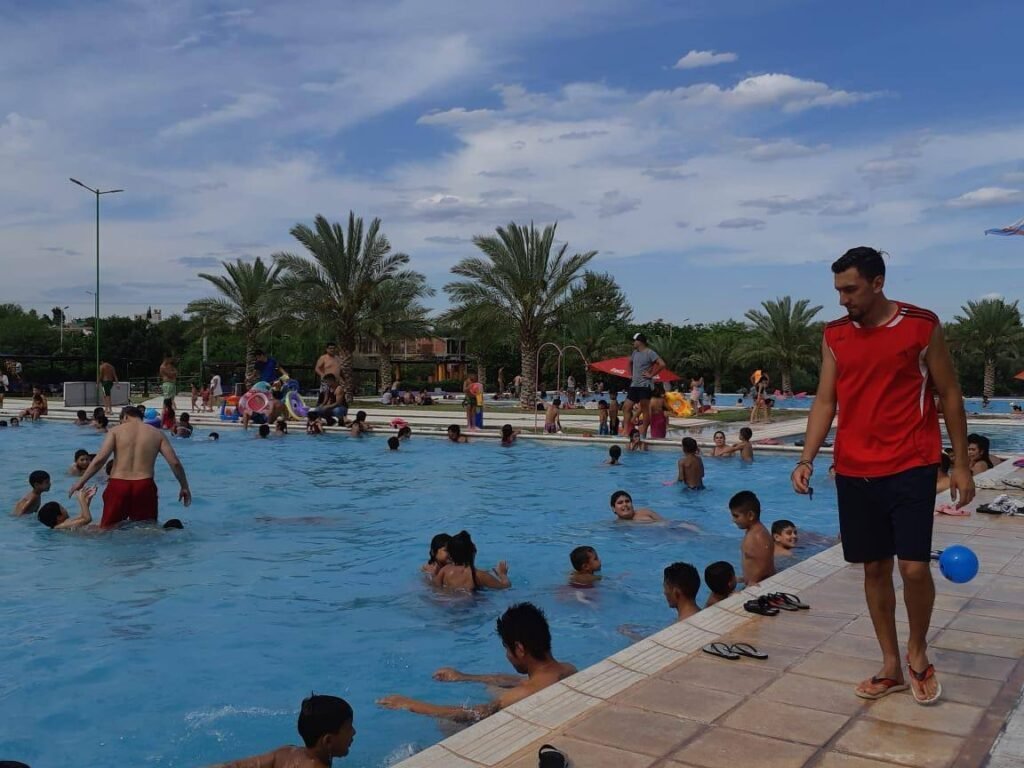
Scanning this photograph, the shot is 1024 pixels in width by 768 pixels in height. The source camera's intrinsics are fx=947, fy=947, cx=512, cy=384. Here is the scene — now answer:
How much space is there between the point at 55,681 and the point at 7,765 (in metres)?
3.65

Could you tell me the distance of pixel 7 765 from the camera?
10.4 ft

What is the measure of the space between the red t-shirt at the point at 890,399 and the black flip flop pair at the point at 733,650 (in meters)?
1.08

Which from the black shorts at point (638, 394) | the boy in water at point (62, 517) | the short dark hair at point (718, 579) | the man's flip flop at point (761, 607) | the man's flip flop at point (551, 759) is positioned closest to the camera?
the man's flip flop at point (551, 759)

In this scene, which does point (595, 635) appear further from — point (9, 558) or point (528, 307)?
point (528, 307)

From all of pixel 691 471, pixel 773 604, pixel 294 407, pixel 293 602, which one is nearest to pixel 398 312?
pixel 294 407

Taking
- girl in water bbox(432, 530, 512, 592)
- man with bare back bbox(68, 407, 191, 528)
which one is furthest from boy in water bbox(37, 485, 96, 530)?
girl in water bbox(432, 530, 512, 592)

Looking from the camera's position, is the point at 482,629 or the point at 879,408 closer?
the point at 879,408

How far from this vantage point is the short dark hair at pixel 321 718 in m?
3.77

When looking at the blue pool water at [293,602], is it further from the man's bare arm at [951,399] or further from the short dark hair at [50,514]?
the man's bare arm at [951,399]

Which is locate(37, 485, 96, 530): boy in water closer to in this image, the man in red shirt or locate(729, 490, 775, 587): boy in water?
locate(729, 490, 775, 587): boy in water

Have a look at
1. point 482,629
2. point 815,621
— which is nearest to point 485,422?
point 482,629

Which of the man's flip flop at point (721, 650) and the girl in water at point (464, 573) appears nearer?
the man's flip flop at point (721, 650)

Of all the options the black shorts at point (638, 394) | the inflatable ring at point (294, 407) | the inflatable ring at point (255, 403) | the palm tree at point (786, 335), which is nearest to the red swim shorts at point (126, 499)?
the black shorts at point (638, 394)

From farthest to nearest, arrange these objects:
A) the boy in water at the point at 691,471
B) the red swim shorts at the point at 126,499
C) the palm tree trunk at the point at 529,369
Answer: the palm tree trunk at the point at 529,369 → the boy in water at the point at 691,471 → the red swim shorts at the point at 126,499
